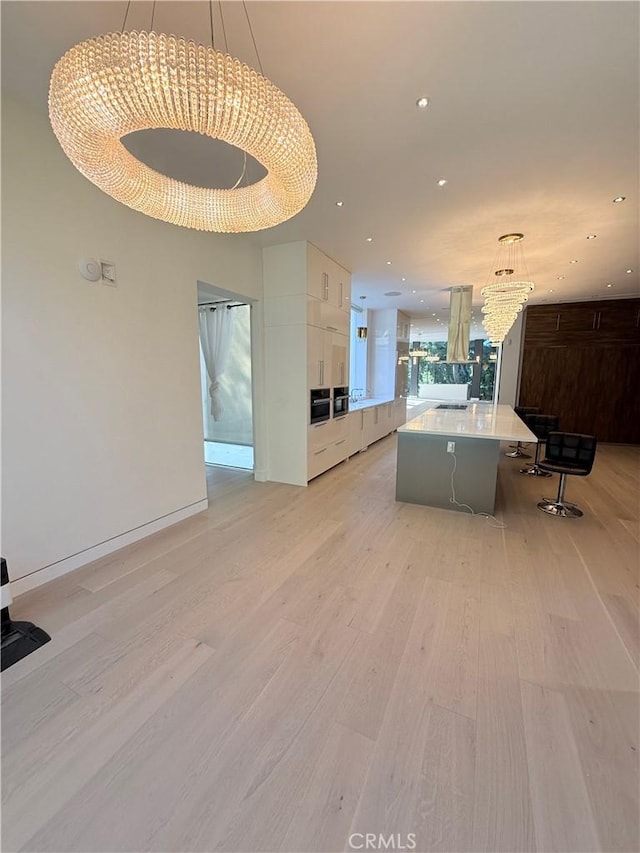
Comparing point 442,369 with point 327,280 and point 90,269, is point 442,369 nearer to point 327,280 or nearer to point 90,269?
point 327,280

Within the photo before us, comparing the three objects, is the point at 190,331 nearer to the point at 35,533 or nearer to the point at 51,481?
the point at 51,481

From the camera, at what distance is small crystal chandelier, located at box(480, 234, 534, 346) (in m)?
4.00

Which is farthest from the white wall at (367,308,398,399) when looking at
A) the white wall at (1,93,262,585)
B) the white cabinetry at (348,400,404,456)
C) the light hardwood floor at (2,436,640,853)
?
the light hardwood floor at (2,436,640,853)

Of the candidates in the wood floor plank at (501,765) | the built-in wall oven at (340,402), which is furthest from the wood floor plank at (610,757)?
the built-in wall oven at (340,402)

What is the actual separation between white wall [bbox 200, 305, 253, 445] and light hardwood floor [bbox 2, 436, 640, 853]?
3395 millimetres

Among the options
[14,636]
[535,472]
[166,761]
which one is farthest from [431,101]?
[535,472]

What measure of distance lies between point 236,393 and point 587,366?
7.57 meters

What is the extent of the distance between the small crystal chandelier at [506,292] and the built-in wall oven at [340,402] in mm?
A: 2231

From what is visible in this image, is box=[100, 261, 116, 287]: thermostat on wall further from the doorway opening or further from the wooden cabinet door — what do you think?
the wooden cabinet door

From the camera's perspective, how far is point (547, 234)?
3.88 meters

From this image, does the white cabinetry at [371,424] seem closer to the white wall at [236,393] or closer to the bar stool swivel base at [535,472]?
the white wall at [236,393]

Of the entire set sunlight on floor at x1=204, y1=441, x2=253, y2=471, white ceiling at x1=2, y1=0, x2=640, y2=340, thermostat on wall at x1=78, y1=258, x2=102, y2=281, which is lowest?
sunlight on floor at x1=204, y1=441, x2=253, y2=471

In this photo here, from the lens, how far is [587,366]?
24.3ft

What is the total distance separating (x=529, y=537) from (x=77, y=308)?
4.14 metres
